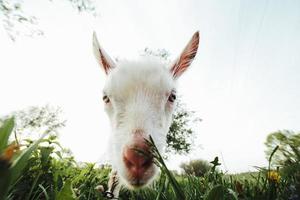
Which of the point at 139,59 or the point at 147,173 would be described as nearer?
the point at 147,173

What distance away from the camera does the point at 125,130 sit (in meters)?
2.37

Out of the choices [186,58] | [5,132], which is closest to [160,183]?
[5,132]

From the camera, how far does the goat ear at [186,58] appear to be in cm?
363

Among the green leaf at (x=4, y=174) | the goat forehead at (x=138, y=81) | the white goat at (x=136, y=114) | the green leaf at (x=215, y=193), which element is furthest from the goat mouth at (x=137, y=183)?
the green leaf at (x=4, y=174)

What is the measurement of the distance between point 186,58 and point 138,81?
1.31 meters

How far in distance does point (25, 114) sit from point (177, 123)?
1860cm

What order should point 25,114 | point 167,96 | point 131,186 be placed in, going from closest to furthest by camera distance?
point 131,186 < point 167,96 < point 25,114

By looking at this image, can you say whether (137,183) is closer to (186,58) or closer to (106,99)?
(106,99)

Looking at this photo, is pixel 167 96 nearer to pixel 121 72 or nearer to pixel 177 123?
pixel 121 72

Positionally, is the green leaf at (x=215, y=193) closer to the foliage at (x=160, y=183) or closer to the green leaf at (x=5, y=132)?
the foliage at (x=160, y=183)

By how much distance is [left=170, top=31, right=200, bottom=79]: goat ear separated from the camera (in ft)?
11.9

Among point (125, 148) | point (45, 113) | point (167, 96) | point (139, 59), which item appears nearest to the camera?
point (125, 148)

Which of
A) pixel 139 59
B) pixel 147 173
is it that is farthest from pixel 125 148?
pixel 139 59

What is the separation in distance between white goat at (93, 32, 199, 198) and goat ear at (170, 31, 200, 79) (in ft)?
0.07
